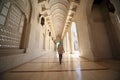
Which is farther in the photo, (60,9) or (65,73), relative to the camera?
(60,9)

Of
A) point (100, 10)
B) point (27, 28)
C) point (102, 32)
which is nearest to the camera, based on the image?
point (27, 28)

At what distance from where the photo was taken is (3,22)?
7.63 ft

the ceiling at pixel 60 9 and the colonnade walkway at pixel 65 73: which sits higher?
the ceiling at pixel 60 9

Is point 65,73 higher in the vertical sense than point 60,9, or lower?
lower

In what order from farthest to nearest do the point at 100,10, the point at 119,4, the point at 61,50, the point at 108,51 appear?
the point at 100,10 < the point at 108,51 < the point at 61,50 < the point at 119,4

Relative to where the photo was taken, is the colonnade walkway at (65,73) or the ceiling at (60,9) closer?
the colonnade walkway at (65,73)

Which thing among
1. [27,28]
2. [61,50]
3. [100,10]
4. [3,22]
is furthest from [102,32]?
[3,22]

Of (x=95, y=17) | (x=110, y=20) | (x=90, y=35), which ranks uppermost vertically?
(x=95, y=17)

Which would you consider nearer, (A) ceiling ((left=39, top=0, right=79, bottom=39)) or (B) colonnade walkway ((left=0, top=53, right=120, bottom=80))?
(B) colonnade walkway ((left=0, top=53, right=120, bottom=80))

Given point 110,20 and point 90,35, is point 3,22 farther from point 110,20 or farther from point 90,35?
point 110,20

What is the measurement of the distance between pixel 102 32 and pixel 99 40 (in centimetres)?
69

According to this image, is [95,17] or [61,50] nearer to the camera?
[61,50]

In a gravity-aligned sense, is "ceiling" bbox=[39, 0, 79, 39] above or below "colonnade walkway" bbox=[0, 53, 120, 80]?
above

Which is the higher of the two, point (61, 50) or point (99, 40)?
point (99, 40)
